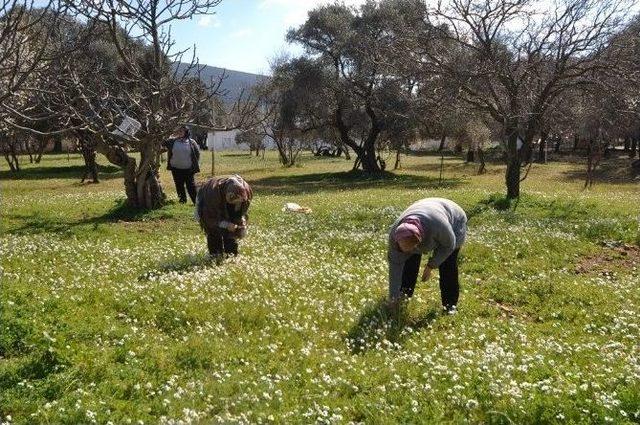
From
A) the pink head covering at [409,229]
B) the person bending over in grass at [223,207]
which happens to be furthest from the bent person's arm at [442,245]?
the person bending over in grass at [223,207]

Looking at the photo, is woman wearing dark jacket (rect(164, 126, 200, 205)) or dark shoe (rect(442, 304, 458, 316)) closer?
dark shoe (rect(442, 304, 458, 316))

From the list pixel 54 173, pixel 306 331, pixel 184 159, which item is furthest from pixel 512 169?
pixel 54 173

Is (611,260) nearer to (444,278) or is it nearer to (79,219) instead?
(444,278)

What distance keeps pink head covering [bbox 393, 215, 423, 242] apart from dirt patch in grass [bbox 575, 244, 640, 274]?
6.11 metres

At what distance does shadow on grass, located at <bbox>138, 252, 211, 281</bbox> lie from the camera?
10664 millimetres

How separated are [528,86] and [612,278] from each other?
39.3 feet

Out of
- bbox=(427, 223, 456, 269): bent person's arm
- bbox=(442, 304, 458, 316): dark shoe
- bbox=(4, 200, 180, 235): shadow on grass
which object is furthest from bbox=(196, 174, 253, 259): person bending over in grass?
bbox=(4, 200, 180, 235): shadow on grass

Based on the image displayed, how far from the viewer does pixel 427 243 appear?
832 cm

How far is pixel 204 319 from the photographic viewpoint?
840cm

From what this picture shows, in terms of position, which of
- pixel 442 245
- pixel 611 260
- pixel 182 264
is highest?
pixel 442 245

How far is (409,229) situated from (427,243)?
2.06 feet

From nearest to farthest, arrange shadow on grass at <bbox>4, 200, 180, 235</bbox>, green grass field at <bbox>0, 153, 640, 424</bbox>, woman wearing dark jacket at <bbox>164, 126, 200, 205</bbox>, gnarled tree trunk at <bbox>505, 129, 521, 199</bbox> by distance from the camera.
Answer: green grass field at <bbox>0, 153, 640, 424</bbox>, shadow on grass at <bbox>4, 200, 180, 235</bbox>, woman wearing dark jacket at <bbox>164, 126, 200, 205</bbox>, gnarled tree trunk at <bbox>505, 129, 521, 199</bbox>

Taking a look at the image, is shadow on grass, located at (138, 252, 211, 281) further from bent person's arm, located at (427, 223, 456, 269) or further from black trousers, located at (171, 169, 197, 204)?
black trousers, located at (171, 169, 197, 204)

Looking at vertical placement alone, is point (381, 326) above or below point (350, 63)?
below
